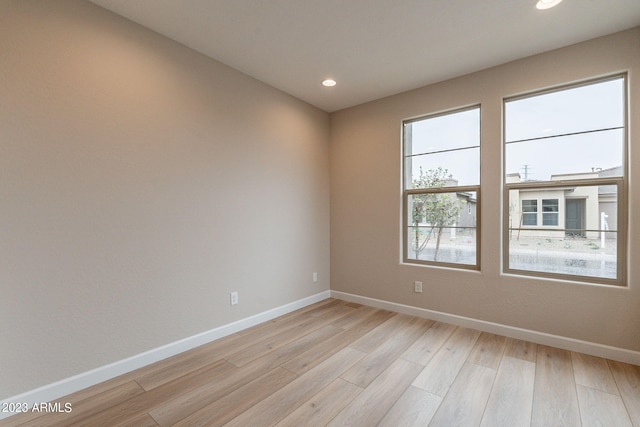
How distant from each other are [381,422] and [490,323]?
6.01 feet

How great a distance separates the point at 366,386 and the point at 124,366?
6.03ft

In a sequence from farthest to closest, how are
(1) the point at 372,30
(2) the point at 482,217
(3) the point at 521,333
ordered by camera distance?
1. (2) the point at 482,217
2. (3) the point at 521,333
3. (1) the point at 372,30

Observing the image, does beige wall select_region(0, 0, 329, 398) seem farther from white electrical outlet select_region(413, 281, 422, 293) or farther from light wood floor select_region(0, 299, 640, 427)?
white electrical outlet select_region(413, 281, 422, 293)

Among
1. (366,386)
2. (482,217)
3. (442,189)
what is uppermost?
(442,189)

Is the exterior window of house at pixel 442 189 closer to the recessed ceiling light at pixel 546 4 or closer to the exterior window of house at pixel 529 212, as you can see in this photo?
the exterior window of house at pixel 529 212

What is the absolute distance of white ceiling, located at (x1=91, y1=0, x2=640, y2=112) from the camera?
2.01 m

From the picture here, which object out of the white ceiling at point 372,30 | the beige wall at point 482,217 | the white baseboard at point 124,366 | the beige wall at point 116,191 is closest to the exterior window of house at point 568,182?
the beige wall at point 482,217

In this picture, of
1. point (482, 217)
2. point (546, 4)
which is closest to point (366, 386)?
point (482, 217)

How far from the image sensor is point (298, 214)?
11.9ft

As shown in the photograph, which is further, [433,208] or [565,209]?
[433,208]

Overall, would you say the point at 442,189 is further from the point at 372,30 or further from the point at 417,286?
the point at 372,30

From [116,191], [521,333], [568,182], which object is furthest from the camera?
[521,333]

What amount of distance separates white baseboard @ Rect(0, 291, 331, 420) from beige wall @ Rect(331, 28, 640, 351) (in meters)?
1.53

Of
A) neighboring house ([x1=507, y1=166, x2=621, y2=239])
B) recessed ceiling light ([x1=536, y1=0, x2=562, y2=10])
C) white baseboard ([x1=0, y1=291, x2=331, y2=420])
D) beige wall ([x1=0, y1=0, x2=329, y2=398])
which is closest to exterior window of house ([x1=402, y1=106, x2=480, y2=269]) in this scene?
neighboring house ([x1=507, y1=166, x2=621, y2=239])
